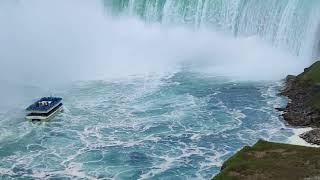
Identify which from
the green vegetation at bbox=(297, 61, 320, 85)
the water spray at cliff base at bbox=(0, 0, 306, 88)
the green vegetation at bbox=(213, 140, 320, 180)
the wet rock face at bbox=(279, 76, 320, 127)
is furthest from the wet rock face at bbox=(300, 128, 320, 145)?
the water spray at cliff base at bbox=(0, 0, 306, 88)

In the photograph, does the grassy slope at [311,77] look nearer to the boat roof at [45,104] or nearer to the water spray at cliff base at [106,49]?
the water spray at cliff base at [106,49]

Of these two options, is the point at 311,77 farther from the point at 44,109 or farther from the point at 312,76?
the point at 44,109

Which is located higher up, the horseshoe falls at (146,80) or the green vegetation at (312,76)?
the green vegetation at (312,76)

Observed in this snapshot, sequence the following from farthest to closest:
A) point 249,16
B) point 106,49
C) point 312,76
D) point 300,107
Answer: point 106,49
point 249,16
point 312,76
point 300,107

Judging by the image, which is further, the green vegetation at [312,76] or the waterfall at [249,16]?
the waterfall at [249,16]

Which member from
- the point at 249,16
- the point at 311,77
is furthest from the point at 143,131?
the point at 249,16

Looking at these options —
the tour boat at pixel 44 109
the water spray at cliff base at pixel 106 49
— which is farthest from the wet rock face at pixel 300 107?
the tour boat at pixel 44 109
